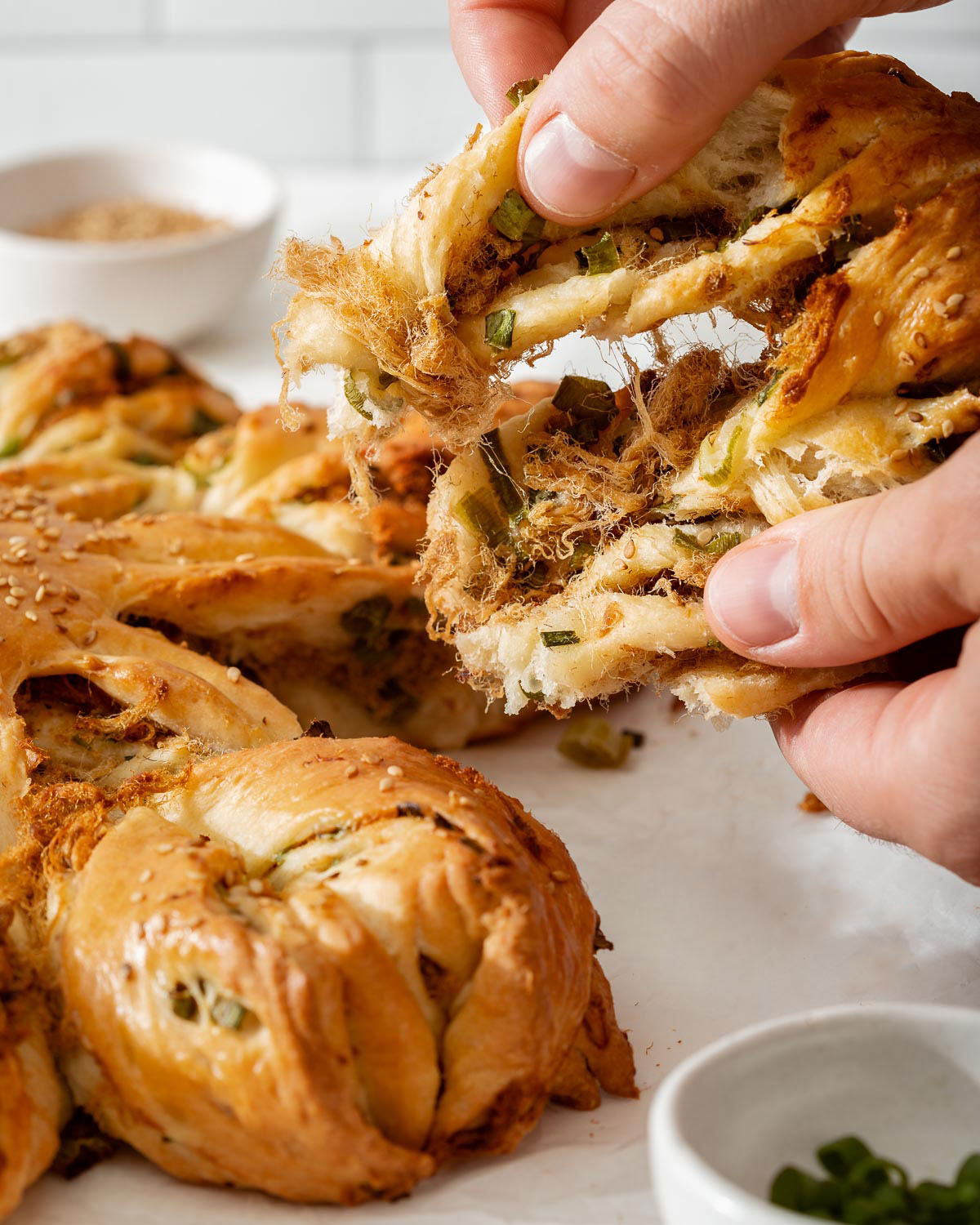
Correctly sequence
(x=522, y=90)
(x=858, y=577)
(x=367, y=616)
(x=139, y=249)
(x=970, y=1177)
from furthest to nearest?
(x=139, y=249) → (x=367, y=616) → (x=522, y=90) → (x=858, y=577) → (x=970, y=1177)

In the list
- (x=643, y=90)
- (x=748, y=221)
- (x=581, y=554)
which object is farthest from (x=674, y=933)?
(x=643, y=90)

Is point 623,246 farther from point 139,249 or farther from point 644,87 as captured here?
point 139,249

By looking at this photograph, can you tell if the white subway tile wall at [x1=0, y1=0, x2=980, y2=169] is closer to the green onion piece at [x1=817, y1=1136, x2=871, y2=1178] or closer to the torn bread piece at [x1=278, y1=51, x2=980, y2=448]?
the torn bread piece at [x1=278, y1=51, x2=980, y2=448]

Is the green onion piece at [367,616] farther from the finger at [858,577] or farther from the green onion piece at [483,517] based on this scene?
the finger at [858,577]

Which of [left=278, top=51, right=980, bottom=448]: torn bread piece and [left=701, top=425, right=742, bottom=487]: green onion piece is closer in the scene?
[left=278, top=51, right=980, bottom=448]: torn bread piece

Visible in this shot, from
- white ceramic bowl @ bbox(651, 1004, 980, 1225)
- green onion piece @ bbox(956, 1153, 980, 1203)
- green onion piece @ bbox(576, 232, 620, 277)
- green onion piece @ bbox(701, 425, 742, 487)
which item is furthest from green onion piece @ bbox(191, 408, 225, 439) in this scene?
green onion piece @ bbox(956, 1153, 980, 1203)
